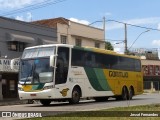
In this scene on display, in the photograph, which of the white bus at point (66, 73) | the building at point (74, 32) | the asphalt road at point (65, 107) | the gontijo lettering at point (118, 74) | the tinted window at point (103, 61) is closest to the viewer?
the asphalt road at point (65, 107)

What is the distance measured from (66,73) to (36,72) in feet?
5.79

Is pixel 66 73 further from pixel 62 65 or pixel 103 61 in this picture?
pixel 103 61

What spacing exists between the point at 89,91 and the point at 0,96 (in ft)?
41.1

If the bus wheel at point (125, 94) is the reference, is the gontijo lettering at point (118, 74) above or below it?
above

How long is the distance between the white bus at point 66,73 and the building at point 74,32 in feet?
50.0

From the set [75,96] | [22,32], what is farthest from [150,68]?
[75,96]

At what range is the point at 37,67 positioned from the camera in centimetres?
2334

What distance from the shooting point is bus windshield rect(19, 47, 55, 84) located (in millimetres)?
23062

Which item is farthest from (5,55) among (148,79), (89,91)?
(148,79)

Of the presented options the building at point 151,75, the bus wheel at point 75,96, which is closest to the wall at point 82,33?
the bus wheel at point 75,96

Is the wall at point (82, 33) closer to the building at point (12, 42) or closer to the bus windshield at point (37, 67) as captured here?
the building at point (12, 42)

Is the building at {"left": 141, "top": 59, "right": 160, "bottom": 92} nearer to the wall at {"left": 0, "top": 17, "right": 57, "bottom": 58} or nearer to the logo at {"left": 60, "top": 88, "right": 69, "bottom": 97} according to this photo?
the wall at {"left": 0, "top": 17, "right": 57, "bottom": 58}

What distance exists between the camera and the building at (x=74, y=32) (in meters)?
44.1

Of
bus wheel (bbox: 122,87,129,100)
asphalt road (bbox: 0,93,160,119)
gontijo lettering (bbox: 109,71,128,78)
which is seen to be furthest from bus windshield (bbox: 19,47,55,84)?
bus wheel (bbox: 122,87,129,100)
